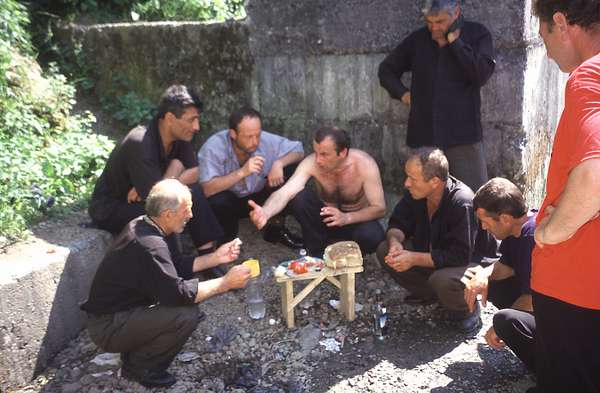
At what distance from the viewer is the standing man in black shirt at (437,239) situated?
13.7ft

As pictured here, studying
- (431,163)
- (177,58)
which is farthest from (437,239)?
(177,58)

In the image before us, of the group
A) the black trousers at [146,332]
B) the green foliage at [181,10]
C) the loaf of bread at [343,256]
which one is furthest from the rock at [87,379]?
the green foliage at [181,10]

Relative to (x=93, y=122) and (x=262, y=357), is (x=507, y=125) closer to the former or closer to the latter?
(x=262, y=357)

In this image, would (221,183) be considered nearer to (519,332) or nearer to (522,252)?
(522,252)

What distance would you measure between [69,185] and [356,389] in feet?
10.8

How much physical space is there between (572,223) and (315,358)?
241 cm

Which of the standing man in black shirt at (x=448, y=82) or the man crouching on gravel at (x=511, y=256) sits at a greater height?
the standing man in black shirt at (x=448, y=82)

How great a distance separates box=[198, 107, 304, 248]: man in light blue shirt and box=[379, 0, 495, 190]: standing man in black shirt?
1.19 meters

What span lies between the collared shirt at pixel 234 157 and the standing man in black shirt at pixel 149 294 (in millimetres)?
1498

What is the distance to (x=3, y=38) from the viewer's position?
6656 millimetres

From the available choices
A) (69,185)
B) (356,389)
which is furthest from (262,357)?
(69,185)

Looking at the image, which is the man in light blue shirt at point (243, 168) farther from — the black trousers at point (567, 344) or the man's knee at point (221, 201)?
the black trousers at point (567, 344)

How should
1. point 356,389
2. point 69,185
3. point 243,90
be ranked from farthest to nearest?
point 243,90
point 69,185
point 356,389

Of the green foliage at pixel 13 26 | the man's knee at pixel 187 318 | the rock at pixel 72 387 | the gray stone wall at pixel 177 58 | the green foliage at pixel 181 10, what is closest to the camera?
the man's knee at pixel 187 318
